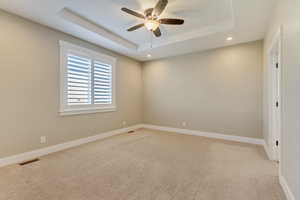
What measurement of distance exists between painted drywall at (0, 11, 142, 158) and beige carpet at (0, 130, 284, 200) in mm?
463

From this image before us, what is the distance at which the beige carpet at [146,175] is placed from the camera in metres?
1.68

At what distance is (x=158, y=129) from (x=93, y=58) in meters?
3.23

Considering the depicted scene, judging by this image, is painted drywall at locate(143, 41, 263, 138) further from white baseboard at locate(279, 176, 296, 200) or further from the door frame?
white baseboard at locate(279, 176, 296, 200)

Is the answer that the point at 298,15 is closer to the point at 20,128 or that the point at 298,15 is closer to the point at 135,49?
the point at 135,49

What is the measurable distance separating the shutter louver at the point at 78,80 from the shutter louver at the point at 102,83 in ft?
0.70

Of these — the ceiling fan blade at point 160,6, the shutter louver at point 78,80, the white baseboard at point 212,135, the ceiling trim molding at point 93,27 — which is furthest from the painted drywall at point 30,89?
the white baseboard at point 212,135

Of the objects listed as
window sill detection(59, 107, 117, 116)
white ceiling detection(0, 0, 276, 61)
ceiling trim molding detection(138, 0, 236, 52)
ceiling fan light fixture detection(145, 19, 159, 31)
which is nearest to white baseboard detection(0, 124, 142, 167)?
window sill detection(59, 107, 117, 116)

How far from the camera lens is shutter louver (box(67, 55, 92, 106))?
3.30 metres

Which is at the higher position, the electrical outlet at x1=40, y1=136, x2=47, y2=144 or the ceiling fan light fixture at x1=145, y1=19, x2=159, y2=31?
the ceiling fan light fixture at x1=145, y1=19, x2=159, y2=31

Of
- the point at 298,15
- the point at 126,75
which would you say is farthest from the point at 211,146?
the point at 126,75

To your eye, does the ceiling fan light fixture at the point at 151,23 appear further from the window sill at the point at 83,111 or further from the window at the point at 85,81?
the window sill at the point at 83,111

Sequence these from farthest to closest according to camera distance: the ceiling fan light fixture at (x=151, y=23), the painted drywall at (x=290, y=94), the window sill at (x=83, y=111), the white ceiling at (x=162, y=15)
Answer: the window sill at (x=83, y=111)
the ceiling fan light fixture at (x=151, y=23)
the white ceiling at (x=162, y=15)
the painted drywall at (x=290, y=94)

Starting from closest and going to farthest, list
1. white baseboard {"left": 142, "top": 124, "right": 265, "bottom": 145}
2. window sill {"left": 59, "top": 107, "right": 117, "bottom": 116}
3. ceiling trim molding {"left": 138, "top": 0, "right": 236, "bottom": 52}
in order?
ceiling trim molding {"left": 138, "top": 0, "right": 236, "bottom": 52} < window sill {"left": 59, "top": 107, "right": 117, "bottom": 116} < white baseboard {"left": 142, "top": 124, "right": 265, "bottom": 145}

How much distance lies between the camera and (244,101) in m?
3.70
